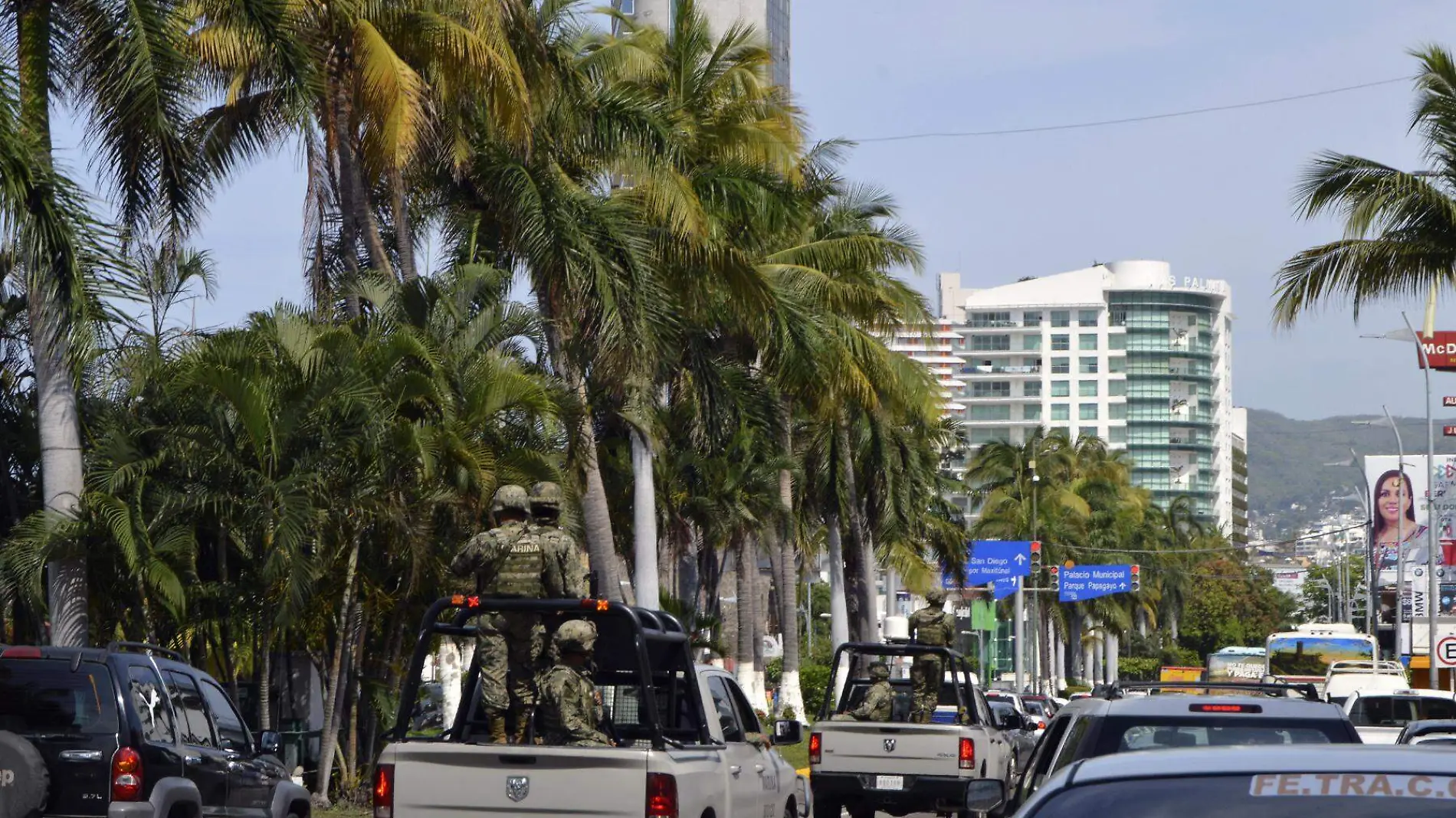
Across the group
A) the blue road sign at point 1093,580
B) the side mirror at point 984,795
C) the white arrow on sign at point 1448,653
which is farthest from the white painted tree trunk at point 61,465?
the blue road sign at point 1093,580

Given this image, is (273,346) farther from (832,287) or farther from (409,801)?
(832,287)

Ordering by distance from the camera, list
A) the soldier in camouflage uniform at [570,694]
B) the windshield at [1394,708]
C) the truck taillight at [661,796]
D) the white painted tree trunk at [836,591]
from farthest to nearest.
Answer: the white painted tree trunk at [836,591] < the windshield at [1394,708] < the soldier in camouflage uniform at [570,694] < the truck taillight at [661,796]

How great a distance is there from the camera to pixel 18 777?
1010 centimetres

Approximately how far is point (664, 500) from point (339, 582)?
22.3 meters

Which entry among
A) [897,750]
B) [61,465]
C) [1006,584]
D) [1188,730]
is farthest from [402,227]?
[1006,584]

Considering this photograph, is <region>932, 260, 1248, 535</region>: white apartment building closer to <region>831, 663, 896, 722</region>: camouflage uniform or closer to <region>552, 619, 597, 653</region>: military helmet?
<region>831, 663, 896, 722</region>: camouflage uniform

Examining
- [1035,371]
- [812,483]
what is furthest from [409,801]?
[1035,371]

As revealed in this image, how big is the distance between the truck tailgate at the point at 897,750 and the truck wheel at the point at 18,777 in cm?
879

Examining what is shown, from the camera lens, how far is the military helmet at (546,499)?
11.6 metres

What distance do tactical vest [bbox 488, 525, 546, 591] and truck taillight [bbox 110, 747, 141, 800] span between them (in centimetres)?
225

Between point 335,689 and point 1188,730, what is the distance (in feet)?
37.9

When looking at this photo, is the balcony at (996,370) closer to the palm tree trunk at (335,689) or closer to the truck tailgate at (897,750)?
the palm tree trunk at (335,689)

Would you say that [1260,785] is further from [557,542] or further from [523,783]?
[557,542]

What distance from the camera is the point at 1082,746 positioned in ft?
29.8
